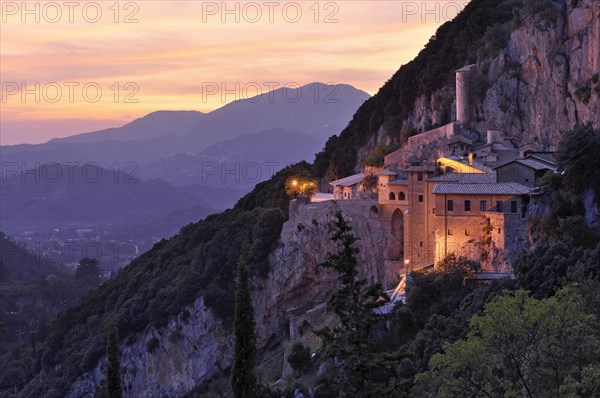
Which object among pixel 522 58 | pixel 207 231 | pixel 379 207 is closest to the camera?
pixel 379 207

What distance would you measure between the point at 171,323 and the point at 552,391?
40059mm

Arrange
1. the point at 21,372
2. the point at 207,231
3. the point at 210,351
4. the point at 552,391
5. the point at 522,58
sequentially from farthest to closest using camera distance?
1. the point at 21,372
2. the point at 207,231
3. the point at 210,351
4. the point at 522,58
5. the point at 552,391

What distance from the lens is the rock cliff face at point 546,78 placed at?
→ 47.1 metres

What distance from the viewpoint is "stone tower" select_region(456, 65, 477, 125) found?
51.3 metres

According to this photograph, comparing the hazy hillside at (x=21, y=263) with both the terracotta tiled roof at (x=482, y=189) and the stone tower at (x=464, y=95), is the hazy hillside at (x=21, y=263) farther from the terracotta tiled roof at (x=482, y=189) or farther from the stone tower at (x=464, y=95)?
the terracotta tiled roof at (x=482, y=189)

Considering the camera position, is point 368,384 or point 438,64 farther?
point 438,64

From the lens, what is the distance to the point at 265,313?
53.8 m

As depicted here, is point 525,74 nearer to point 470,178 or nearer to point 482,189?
point 470,178

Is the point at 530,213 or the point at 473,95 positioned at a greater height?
the point at 473,95

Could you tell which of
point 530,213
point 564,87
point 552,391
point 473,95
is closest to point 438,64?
point 473,95

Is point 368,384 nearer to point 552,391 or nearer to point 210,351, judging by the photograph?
point 552,391

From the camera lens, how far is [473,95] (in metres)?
51.2

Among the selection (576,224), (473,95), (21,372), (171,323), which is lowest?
(21,372)

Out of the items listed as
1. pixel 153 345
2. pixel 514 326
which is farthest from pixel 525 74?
pixel 514 326
